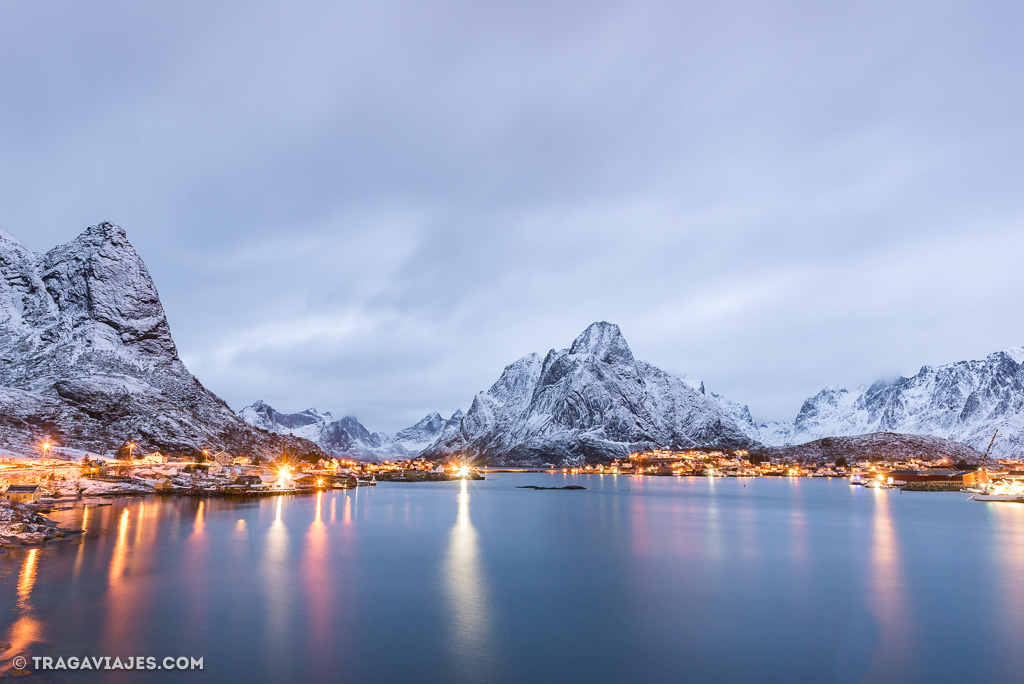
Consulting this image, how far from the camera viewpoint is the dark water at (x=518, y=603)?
80.6 ft

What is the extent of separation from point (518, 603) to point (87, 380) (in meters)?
173

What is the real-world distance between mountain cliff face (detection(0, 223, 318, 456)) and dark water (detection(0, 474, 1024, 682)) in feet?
301

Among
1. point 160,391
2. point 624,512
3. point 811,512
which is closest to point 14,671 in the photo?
point 624,512

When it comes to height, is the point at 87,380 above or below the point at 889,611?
above

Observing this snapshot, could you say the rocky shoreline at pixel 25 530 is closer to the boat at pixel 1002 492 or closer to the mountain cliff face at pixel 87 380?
the mountain cliff face at pixel 87 380

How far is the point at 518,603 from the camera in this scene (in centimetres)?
3569

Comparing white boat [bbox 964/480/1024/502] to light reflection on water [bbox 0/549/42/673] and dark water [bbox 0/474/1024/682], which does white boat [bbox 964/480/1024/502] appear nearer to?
dark water [bbox 0/474/1024/682]

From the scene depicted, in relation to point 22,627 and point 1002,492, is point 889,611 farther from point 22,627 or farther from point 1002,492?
point 1002,492

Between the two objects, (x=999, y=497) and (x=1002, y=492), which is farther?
(x=1002, y=492)

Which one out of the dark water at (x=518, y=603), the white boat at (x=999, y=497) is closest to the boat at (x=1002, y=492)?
the white boat at (x=999, y=497)

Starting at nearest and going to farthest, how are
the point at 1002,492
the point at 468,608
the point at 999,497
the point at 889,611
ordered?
the point at 468,608
the point at 889,611
the point at 999,497
the point at 1002,492

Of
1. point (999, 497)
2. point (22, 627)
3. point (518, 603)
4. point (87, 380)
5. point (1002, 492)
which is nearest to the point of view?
point (22, 627)

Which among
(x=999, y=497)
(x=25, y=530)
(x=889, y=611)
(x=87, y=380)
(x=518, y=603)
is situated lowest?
(x=999, y=497)

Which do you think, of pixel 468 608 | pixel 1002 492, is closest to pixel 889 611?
pixel 468 608
